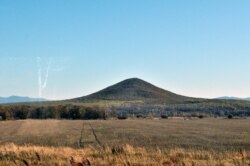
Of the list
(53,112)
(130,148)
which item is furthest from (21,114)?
(130,148)

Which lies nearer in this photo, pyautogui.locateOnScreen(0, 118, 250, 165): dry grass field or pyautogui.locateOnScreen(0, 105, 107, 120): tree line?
pyautogui.locateOnScreen(0, 118, 250, 165): dry grass field

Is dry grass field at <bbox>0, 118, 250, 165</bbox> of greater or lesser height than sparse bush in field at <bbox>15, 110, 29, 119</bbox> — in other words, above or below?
below

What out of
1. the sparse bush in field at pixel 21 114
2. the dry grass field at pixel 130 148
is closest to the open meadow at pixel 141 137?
the dry grass field at pixel 130 148

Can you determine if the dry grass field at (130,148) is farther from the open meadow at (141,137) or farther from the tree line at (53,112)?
the tree line at (53,112)

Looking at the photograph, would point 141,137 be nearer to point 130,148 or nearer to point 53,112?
point 130,148

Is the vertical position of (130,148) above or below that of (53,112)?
below

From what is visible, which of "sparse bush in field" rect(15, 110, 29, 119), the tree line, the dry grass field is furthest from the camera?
"sparse bush in field" rect(15, 110, 29, 119)

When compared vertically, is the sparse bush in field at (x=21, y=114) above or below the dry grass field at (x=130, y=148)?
above

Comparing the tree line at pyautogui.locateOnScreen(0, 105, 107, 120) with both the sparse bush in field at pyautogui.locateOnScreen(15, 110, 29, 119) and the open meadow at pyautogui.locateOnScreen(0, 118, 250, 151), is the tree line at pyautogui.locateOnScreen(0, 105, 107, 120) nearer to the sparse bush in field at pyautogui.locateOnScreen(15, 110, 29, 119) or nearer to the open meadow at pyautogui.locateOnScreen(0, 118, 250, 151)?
the sparse bush in field at pyautogui.locateOnScreen(15, 110, 29, 119)

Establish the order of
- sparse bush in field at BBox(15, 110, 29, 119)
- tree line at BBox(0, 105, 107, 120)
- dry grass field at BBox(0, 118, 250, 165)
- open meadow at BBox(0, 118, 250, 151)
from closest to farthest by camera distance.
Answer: dry grass field at BBox(0, 118, 250, 165) < open meadow at BBox(0, 118, 250, 151) < tree line at BBox(0, 105, 107, 120) < sparse bush in field at BBox(15, 110, 29, 119)

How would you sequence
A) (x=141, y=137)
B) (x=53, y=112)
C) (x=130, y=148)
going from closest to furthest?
(x=130, y=148) < (x=141, y=137) < (x=53, y=112)

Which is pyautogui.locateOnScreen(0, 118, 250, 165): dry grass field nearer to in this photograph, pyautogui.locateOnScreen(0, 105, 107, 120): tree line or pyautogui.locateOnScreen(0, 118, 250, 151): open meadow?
pyautogui.locateOnScreen(0, 118, 250, 151): open meadow

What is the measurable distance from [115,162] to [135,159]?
168 centimetres

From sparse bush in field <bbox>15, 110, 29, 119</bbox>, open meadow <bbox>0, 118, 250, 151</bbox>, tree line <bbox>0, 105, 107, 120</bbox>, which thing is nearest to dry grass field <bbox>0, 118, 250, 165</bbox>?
open meadow <bbox>0, 118, 250, 151</bbox>
